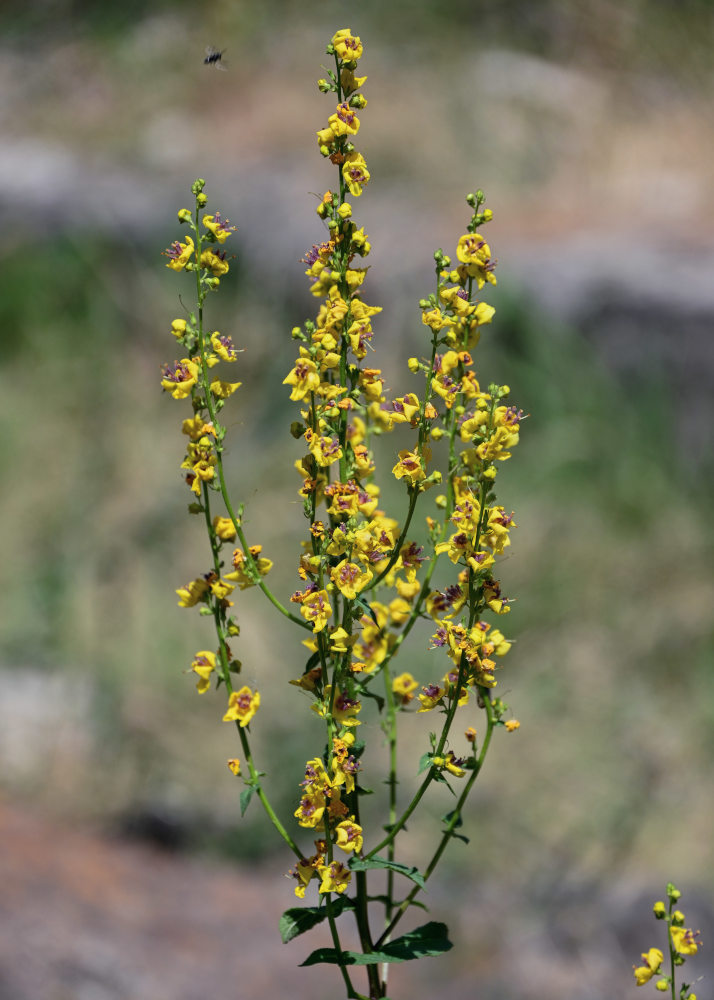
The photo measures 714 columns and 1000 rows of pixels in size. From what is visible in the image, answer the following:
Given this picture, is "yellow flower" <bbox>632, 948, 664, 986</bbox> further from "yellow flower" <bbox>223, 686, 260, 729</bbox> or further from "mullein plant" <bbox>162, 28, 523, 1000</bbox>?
"yellow flower" <bbox>223, 686, 260, 729</bbox>

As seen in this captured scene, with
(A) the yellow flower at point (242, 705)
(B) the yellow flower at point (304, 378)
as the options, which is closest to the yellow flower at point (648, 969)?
(A) the yellow flower at point (242, 705)

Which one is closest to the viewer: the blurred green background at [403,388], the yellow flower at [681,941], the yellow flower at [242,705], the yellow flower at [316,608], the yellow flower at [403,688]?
the yellow flower at [316,608]

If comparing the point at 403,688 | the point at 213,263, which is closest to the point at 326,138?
the point at 213,263

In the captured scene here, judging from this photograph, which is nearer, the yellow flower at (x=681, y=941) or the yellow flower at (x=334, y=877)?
the yellow flower at (x=334, y=877)

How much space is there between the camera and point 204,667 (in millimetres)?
2100

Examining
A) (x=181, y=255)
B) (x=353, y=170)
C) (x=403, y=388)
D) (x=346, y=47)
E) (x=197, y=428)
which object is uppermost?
(x=403, y=388)

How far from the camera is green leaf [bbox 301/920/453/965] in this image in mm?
2029

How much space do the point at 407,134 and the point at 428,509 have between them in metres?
5.92

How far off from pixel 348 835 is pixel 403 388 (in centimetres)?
689

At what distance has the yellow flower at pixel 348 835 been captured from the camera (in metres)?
1.97

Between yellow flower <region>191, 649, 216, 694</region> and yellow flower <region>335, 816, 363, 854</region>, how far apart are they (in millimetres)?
352

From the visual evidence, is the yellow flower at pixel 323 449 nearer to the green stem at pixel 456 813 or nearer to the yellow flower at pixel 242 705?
the yellow flower at pixel 242 705

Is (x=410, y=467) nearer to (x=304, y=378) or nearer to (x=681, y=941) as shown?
(x=304, y=378)

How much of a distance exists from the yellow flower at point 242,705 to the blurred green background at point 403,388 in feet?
8.36
